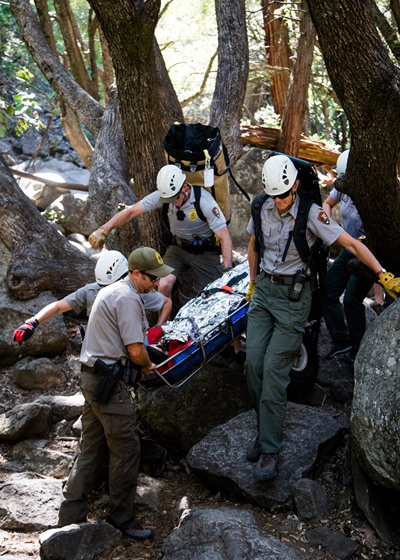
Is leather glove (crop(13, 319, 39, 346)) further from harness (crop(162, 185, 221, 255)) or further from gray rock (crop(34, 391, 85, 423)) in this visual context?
harness (crop(162, 185, 221, 255))

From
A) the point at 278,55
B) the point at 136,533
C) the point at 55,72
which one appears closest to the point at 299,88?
the point at 278,55

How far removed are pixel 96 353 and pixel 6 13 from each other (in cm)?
1858

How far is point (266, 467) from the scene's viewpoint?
4.83 meters

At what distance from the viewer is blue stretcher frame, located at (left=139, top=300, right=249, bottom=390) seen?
5.15 metres

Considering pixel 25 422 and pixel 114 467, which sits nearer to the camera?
pixel 114 467

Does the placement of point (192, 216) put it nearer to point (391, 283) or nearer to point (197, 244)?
point (197, 244)

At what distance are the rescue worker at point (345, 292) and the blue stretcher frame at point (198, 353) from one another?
132cm

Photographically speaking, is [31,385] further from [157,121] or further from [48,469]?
[157,121]

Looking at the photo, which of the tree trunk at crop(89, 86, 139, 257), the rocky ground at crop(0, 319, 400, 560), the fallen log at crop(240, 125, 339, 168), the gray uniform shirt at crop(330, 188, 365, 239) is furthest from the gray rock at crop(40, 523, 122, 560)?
the fallen log at crop(240, 125, 339, 168)

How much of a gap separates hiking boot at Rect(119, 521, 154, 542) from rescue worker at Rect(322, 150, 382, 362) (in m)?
2.86

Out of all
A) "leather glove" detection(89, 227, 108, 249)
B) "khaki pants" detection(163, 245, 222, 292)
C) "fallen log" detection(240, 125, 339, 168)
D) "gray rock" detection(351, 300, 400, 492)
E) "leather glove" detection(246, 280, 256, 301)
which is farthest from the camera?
"fallen log" detection(240, 125, 339, 168)

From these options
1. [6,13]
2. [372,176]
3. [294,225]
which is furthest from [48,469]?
[6,13]

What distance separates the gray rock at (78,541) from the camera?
4391mm

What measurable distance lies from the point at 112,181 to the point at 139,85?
2067 millimetres
